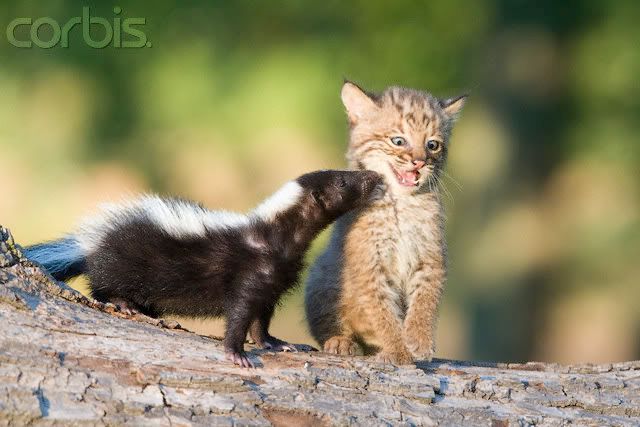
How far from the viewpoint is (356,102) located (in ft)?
26.0

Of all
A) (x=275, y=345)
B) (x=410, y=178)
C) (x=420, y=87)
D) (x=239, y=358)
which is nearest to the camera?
(x=239, y=358)

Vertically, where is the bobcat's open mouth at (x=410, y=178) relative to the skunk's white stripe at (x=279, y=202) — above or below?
above

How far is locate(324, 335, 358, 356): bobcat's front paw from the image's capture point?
7391 millimetres

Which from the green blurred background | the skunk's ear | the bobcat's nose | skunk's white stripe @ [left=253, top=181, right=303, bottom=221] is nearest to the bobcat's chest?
the bobcat's nose

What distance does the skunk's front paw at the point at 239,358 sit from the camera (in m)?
6.10

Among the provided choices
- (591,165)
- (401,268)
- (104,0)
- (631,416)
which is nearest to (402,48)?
(591,165)

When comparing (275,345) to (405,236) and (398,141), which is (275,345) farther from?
(398,141)

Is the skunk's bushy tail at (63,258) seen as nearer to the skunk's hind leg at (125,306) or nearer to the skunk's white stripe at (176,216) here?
the skunk's white stripe at (176,216)

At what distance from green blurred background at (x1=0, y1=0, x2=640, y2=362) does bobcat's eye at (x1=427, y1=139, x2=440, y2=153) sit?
639 cm

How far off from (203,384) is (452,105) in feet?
10.7

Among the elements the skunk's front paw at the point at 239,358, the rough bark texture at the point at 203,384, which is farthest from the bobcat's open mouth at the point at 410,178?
the skunk's front paw at the point at 239,358

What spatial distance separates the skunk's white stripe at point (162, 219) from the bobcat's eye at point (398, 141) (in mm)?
1192

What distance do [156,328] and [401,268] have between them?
2064 mm

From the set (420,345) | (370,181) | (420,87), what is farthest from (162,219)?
(420,87)
